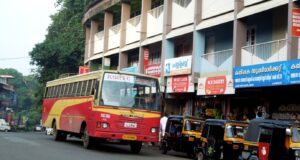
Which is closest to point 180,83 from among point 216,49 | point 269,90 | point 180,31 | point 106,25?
point 216,49

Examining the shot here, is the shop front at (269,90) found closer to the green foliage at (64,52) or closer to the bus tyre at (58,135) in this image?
the bus tyre at (58,135)

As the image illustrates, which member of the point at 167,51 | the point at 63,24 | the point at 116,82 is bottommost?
the point at 116,82

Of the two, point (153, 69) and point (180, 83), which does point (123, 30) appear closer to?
point (153, 69)

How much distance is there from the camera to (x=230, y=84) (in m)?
21.0

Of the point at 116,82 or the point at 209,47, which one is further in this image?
the point at 209,47

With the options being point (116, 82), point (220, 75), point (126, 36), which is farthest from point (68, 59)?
point (116, 82)

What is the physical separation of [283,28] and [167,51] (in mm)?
8345

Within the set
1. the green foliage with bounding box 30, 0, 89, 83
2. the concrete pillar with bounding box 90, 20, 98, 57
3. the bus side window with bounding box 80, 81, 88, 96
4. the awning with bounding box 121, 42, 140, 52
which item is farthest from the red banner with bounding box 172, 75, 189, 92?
the green foliage with bounding box 30, 0, 89, 83

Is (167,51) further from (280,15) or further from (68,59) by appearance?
(68,59)

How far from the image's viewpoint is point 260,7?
19.9 m

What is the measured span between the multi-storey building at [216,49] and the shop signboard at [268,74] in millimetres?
42

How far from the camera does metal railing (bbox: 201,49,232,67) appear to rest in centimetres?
2355

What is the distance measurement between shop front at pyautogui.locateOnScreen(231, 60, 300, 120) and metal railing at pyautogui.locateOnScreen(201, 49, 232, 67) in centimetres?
183

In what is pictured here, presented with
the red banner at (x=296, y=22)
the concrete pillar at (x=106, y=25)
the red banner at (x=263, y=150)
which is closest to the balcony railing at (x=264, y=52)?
the red banner at (x=296, y=22)
